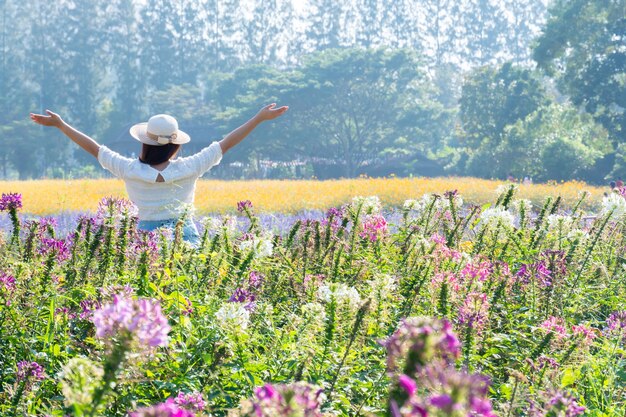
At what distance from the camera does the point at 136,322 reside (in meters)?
1.34

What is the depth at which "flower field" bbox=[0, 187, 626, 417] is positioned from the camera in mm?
1422

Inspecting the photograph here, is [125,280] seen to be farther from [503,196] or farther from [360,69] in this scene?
[360,69]

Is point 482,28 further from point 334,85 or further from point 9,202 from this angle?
point 9,202

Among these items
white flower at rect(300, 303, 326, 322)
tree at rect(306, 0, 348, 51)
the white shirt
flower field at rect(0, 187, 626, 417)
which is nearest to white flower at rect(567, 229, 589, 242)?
flower field at rect(0, 187, 626, 417)

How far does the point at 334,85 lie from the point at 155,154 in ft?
149

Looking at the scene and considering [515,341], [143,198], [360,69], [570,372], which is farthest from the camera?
[360,69]

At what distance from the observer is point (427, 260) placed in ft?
12.6

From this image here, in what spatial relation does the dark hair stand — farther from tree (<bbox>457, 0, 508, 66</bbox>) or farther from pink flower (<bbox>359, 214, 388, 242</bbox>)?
tree (<bbox>457, 0, 508, 66</bbox>)

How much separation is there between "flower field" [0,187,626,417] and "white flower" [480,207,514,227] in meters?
0.02

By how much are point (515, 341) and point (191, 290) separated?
4.14 ft

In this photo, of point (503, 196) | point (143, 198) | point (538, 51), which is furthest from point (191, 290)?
point (538, 51)

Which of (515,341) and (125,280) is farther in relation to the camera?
(515,341)

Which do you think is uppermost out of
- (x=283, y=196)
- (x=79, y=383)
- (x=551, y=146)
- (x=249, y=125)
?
(x=249, y=125)

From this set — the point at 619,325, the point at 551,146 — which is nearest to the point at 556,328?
the point at 619,325
